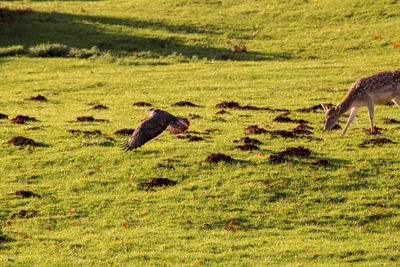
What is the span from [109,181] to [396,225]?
11.1 metres

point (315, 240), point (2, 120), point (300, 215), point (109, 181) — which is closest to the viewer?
point (315, 240)

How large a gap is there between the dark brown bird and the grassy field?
7.77 feet

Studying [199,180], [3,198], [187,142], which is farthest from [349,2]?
[3,198]

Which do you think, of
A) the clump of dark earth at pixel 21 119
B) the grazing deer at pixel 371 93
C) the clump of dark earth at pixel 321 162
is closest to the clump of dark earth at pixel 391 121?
the grazing deer at pixel 371 93

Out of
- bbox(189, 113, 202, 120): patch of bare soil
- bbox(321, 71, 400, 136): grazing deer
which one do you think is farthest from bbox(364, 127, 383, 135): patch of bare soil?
bbox(189, 113, 202, 120): patch of bare soil

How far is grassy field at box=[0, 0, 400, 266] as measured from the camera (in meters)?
16.0

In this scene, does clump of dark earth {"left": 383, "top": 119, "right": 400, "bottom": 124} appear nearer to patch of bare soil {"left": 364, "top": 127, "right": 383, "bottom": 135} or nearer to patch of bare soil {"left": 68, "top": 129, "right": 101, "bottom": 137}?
patch of bare soil {"left": 364, "top": 127, "right": 383, "bottom": 135}

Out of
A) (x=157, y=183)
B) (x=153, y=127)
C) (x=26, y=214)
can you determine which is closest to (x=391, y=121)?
(x=157, y=183)

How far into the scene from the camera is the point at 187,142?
960 inches

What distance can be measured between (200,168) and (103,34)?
38.0 metres

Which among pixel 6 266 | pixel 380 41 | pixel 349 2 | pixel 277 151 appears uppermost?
pixel 349 2

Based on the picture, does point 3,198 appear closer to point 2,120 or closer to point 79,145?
point 79,145

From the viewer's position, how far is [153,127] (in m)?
18.5

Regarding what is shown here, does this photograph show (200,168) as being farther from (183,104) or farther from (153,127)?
(183,104)
